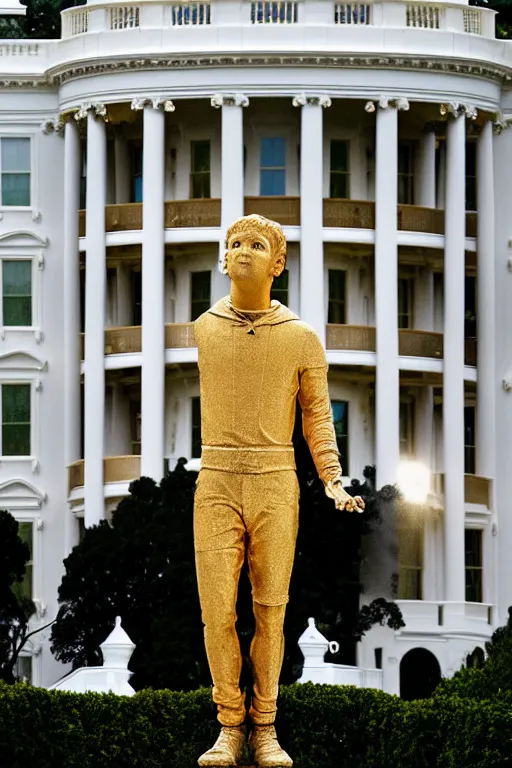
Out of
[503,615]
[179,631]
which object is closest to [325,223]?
[503,615]

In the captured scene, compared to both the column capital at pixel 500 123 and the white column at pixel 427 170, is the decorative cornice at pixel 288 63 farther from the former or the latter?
the white column at pixel 427 170

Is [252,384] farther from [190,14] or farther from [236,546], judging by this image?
[190,14]

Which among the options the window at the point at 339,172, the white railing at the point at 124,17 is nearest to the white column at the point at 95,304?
the white railing at the point at 124,17

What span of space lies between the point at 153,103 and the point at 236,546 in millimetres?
51332

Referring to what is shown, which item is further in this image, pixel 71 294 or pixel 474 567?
pixel 474 567

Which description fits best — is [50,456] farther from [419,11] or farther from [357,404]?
[419,11]

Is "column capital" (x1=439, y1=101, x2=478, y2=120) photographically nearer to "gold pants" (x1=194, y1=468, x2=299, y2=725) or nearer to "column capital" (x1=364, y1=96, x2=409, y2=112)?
"column capital" (x1=364, y1=96, x2=409, y2=112)

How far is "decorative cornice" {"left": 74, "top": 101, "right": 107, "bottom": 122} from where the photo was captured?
7769 centimetres

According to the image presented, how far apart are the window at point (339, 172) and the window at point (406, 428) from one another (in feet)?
16.6

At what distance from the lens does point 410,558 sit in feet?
257

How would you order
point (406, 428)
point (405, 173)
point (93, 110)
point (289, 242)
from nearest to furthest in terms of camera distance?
point (93, 110) < point (289, 242) < point (406, 428) < point (405, 173)

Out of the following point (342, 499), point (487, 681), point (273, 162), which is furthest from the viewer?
point (273, 162)

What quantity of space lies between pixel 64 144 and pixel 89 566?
12964 mm

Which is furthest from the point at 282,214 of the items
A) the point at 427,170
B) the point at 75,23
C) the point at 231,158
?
the point at 75,23
